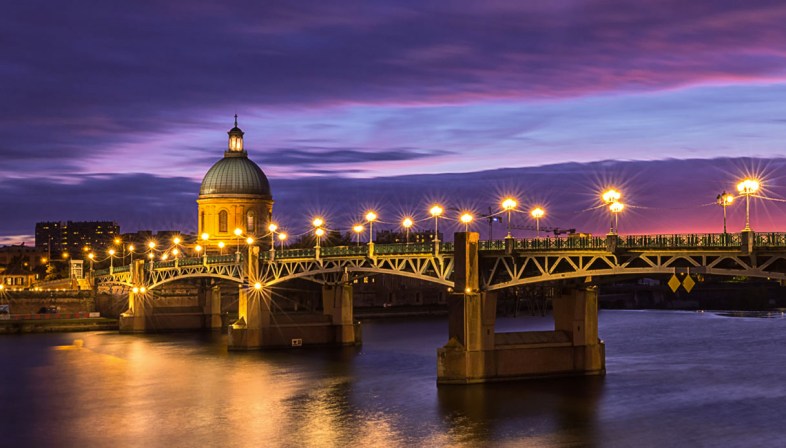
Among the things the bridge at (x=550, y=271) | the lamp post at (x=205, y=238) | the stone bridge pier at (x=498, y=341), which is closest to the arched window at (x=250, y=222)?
the lamp post at (x=205, y=238)

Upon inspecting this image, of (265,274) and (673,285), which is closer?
(673,285)

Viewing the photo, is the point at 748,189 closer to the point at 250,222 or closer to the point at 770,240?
the point at 770,240

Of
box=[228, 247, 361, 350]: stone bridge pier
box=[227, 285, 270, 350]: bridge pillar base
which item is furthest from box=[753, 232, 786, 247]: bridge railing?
box=[227, 285, 270, 350]: bridge pillar base

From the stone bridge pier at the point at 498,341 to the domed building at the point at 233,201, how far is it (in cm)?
8148

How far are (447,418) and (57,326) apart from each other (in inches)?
3273

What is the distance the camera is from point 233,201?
144 meters

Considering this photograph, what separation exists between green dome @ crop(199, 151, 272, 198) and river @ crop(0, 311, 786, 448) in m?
48.9

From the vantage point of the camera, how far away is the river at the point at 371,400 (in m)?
51.6

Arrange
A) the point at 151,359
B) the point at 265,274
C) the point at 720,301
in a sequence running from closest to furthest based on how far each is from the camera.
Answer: the point at 151,359, the point at 265,274, the point at 720,301

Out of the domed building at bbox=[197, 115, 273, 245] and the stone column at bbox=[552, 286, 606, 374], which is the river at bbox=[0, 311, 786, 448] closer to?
the stone column at bbox=[552, 286, 606, 374]

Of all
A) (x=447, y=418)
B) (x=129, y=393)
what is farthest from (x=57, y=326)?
(x=447, y=418)

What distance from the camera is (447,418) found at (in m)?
55.3

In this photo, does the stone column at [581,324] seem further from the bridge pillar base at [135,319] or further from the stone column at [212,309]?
the bridge pillar base at [135,319]

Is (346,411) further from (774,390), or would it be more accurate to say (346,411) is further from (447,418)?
(774,390)
